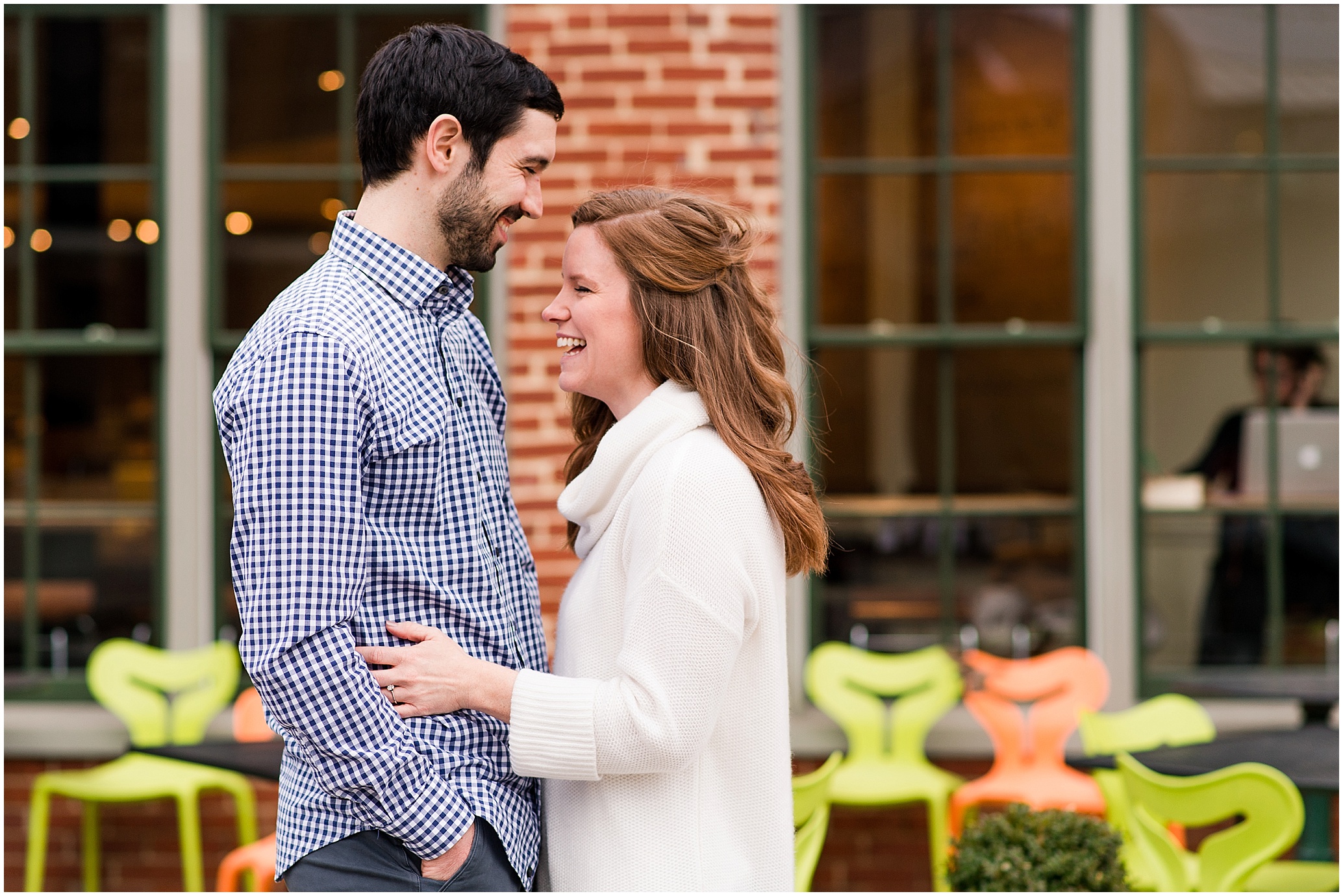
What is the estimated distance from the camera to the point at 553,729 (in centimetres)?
170

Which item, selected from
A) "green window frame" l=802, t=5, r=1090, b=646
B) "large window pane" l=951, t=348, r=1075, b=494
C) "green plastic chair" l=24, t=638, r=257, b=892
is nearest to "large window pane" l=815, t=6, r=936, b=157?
"green window frame" l=802, t=5, r=1090, b=646

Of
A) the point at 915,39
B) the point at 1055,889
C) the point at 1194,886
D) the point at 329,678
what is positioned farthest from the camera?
the point at 915,39

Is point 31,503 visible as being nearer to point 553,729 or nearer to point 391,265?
point 391,265

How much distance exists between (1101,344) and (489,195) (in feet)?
10.9

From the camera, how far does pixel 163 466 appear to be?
4.74 m

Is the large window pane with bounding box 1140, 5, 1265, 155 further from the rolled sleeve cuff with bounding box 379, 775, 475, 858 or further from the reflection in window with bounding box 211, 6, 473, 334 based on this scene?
the rolled sleeve cuff with bounding box 379, 775, 475, 858

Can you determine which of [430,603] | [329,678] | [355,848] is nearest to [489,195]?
[430,603]

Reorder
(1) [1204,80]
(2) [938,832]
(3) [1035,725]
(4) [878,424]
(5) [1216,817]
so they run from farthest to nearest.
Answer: (4) [878,424] → (1) [1204,80] → (3) [1035,725] → (2) [938,832] → (5) [1216,817]

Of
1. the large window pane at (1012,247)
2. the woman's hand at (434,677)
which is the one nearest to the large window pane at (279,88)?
the large window pane at (1012,247)

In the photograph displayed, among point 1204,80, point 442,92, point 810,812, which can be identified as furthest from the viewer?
point 1204,80

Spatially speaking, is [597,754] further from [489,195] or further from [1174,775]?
[1174,775]

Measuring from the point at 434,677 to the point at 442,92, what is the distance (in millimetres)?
789

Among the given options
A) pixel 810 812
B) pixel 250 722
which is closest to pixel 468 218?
pixel 810 812

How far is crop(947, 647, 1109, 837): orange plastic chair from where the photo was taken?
13.9 ft
